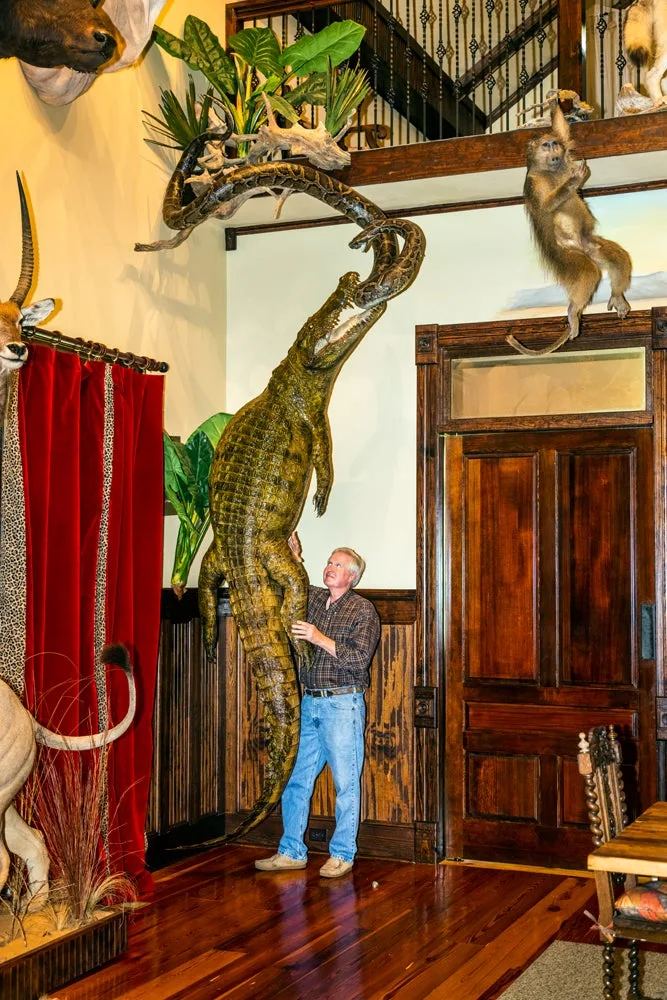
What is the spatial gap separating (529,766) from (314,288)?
2756 mm

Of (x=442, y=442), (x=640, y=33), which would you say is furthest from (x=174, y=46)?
(x=442, y=442)

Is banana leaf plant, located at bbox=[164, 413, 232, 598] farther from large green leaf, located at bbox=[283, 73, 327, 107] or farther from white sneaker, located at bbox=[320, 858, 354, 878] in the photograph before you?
large green leaf, located at bbox=[283, 73, 327, 107]

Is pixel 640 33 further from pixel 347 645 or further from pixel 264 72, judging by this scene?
pixel 347 645

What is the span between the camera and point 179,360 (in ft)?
19.0

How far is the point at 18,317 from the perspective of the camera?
3879mm

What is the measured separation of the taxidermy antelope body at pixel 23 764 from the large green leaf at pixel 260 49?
9.75 ft

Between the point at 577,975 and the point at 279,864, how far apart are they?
185 cm

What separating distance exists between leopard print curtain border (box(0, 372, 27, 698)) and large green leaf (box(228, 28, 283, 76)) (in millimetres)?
2178

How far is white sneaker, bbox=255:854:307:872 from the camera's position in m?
5.34

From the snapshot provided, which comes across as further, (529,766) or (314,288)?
(314,288)

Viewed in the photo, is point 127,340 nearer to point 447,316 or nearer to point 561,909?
point 447,316

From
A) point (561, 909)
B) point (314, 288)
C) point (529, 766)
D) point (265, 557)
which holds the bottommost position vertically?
point (561, 909)

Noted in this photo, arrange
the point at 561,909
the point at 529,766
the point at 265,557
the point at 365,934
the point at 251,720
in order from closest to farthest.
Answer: the point at 365,934 < the point at 561,909 < the point at 265,557 < the point at 529,766 < the point at 251,720

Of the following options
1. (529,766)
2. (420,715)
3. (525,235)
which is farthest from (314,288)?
(529,766)
